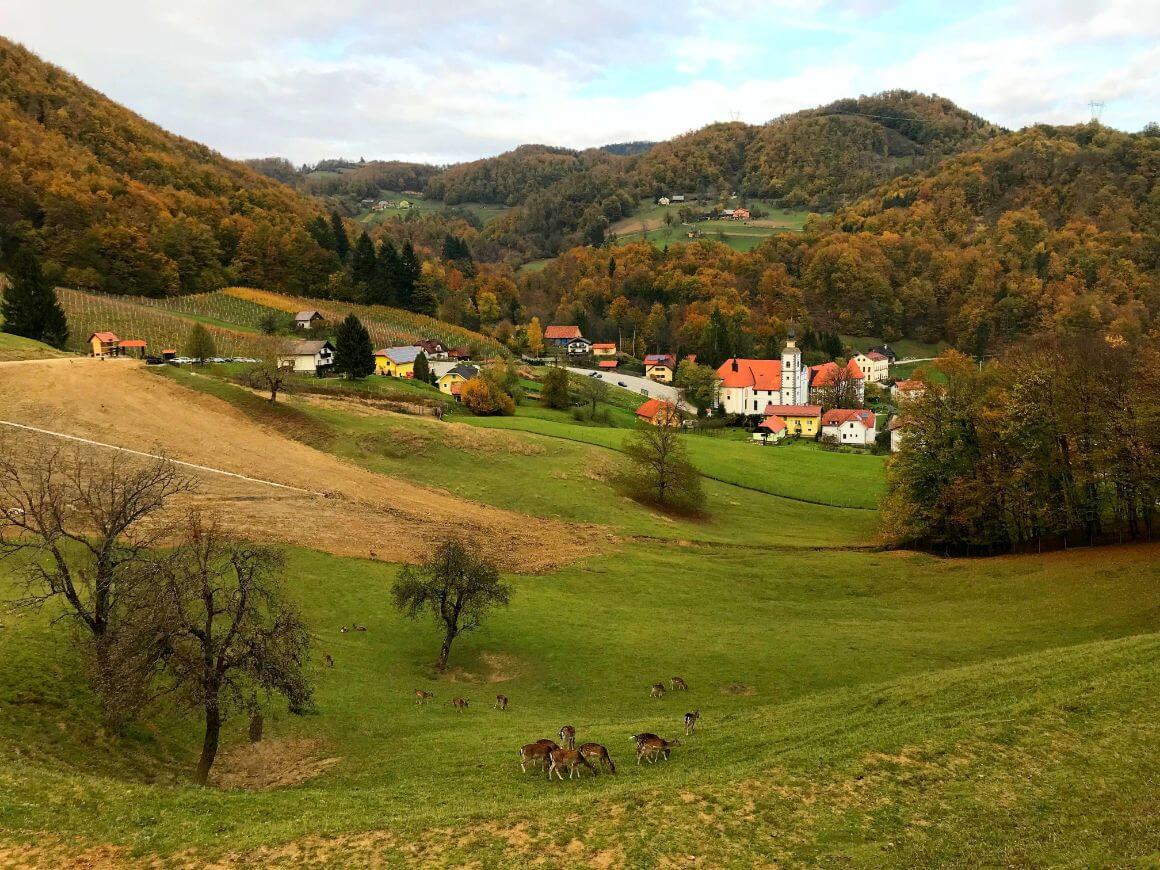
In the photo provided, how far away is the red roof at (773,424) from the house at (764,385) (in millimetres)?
12819

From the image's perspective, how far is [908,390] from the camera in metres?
104

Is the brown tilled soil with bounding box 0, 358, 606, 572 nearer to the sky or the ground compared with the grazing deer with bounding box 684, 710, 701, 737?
nearer to the sky

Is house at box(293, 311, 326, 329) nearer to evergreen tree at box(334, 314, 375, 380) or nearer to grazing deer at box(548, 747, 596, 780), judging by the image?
evergreen tree at box(334, 314, 375, 380)

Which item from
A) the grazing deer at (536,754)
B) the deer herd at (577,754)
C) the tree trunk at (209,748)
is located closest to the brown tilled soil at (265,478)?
the tree trunk at (209,748)

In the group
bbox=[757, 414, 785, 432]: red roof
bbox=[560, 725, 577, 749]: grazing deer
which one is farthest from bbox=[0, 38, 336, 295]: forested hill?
bbox=[560, 725, 577, 749]: grazing deer

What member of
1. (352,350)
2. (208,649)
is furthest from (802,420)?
(208,649)

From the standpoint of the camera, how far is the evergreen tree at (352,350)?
86562 mm

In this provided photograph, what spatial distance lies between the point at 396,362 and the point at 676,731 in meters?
93.4

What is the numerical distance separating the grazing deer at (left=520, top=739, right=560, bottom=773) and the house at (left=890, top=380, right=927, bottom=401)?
150 feet

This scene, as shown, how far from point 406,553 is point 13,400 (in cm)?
3628

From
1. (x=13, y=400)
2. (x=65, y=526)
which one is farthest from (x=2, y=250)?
(x=65, y=526)

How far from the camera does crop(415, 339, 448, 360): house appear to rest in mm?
120125

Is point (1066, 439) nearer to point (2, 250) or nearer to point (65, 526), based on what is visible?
point (65, 526)

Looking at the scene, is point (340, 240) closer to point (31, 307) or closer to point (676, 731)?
point (31, 307)
